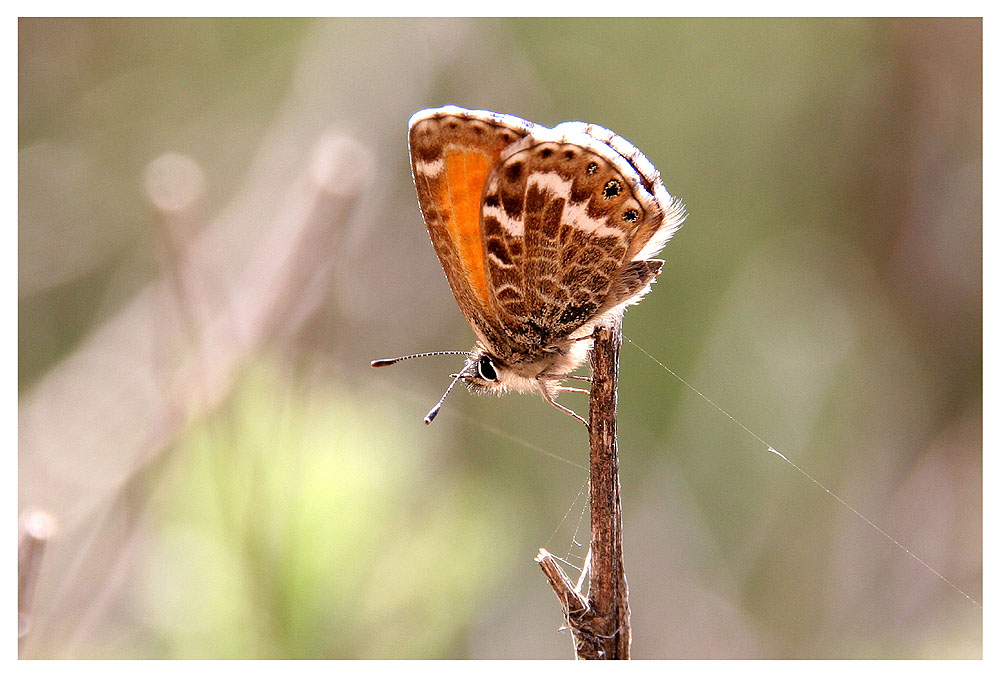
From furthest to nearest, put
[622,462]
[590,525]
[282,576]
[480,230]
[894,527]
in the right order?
1. [622,462]
2. [894,527]
3. [480,230]
4. [282,576]
5. [590,525]

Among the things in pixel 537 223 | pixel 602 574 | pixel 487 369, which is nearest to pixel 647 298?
pixel 487 369

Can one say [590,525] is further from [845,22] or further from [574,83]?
[845,22]

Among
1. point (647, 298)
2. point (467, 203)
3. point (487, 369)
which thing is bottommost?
point (487, 369)

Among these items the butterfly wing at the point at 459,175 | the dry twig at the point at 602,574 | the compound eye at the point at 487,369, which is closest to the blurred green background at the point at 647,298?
the butterfly wing at the point at 459,175

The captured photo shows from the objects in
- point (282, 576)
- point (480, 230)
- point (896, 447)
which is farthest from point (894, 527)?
point (282, 576)

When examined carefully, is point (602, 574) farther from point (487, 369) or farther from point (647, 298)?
point (647, 298)

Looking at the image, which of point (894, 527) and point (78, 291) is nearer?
point (894, 527)
